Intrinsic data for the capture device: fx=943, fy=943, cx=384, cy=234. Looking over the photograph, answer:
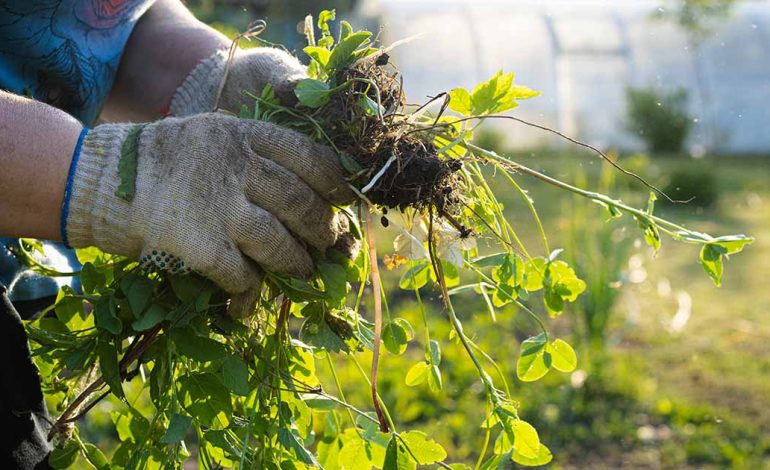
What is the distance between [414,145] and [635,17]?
13514mm

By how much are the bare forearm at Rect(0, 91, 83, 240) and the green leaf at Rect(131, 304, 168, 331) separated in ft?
0.63

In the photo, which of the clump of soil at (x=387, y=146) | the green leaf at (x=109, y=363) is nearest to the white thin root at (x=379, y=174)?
the clump of soil at (x=387, y=146)

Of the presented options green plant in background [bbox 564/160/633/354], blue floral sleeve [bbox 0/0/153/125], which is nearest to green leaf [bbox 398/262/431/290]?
blue floral sleeve [bbox 0/0/153/125]

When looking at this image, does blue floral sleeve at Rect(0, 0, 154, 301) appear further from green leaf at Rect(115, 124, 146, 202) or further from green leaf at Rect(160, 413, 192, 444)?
green leaf at Rect(160, 413, 192, 444)

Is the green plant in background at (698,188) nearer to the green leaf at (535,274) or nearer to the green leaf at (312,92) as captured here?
the green leaf at (535,274)

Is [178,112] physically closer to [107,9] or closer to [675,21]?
[107,9]

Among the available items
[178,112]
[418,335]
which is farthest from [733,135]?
[178,112]

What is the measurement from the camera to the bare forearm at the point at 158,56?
1.95 metres

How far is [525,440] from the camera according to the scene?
1.45m

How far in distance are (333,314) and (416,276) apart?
0.59 ft

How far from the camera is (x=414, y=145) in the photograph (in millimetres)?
1456

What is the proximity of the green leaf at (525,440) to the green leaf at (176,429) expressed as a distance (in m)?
0.49

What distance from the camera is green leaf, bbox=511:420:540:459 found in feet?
4.75

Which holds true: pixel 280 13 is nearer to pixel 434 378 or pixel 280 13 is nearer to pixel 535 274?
pixel 535 274
